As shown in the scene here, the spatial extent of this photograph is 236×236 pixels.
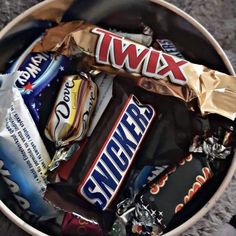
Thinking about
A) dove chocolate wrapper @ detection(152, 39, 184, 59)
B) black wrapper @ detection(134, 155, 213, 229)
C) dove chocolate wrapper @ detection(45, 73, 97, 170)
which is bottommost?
black wrapper @ detection(134, 155, 213, 229)

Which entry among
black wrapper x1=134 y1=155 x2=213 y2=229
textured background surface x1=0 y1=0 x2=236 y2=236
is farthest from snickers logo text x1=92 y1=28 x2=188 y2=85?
textured background surface x1=0 y1=0 x2=236 y2=236

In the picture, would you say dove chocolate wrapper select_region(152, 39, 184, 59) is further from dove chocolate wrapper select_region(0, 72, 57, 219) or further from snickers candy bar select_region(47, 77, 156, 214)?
dove chocolate wrapper select_region(0, 72, 57, 219)

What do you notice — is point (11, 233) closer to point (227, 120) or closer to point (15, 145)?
point (15, 145)

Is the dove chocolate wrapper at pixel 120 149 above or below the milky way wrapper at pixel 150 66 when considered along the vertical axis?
below

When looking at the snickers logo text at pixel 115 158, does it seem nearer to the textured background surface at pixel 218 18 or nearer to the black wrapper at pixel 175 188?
the black wrapper at pixel 175 188

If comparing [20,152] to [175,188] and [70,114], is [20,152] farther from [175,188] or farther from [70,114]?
[175,188]

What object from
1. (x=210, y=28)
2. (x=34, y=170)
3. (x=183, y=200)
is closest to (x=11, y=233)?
(x=34, y=170)

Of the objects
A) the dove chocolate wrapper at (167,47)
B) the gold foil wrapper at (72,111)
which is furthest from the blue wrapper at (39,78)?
the dove chocolate wrapper at (167,47)
